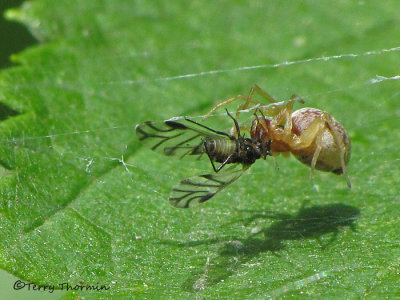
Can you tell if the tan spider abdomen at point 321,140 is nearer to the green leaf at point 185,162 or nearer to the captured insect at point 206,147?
the captured insect at point 206,147

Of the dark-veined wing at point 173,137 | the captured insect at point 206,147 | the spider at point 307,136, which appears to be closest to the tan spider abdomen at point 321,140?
the spider at point 307,136

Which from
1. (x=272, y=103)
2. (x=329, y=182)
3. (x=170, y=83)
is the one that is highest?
(x=272, y=103)

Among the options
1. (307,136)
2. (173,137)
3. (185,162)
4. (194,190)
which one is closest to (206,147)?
(173,137)

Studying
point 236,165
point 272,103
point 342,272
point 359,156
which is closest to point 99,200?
point 236,165

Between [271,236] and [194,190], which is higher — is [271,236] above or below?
below

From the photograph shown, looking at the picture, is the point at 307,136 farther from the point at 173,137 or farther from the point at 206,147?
the point at 173,137

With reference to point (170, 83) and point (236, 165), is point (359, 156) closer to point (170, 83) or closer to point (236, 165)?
point (236, 165)

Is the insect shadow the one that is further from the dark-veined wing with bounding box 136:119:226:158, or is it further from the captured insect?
the dark-veined wing with bounding box 136:119:226:158
